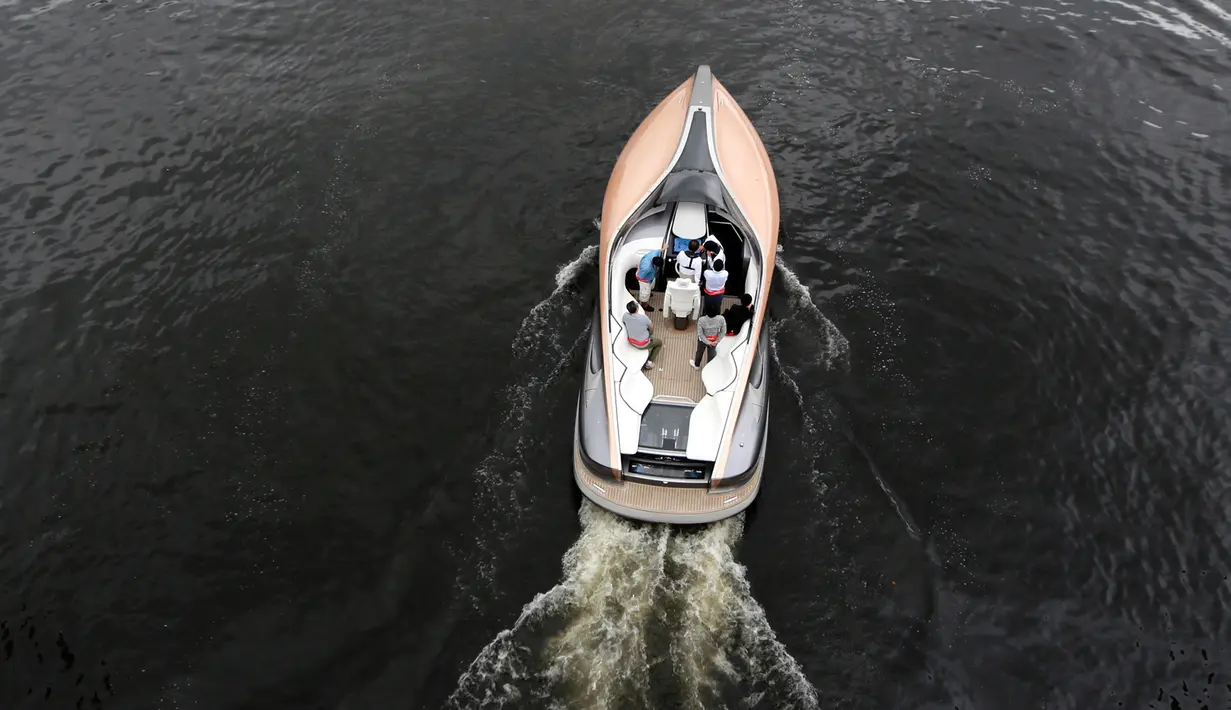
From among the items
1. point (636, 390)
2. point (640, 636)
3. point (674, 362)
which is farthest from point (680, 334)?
point (640, 636)

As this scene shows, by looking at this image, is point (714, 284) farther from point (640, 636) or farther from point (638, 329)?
point (640, 636)

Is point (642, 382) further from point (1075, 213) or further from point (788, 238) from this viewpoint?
point (1075, 213)

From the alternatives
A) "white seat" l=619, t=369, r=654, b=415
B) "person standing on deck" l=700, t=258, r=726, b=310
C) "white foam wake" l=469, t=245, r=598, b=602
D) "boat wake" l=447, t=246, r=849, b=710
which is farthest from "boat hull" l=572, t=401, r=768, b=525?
"person standing on deck" l=700, t=258, r=726, b=310

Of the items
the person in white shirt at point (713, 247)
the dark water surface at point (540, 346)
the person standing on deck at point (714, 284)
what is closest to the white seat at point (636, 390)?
the dark water surface at point (540, 346)

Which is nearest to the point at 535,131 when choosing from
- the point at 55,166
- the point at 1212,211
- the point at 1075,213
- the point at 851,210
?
the point at 851,210

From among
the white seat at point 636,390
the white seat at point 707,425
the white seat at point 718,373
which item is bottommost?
the white seat at point 707,425

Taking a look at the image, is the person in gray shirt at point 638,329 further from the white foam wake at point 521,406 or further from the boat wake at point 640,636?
the boat wake at point 640,636
